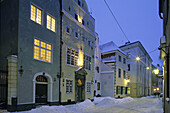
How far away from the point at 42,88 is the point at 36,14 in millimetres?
6998

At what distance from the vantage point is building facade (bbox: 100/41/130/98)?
3394 cm

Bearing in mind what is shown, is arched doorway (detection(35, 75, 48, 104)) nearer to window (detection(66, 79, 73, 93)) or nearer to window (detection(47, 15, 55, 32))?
window (detection(66, 79, 73, 93))

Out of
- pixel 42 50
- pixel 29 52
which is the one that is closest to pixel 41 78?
pixel 42 50

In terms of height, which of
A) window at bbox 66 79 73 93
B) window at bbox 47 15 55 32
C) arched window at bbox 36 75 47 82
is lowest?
window at bbox 66 79 73 93

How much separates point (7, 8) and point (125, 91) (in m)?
31.3

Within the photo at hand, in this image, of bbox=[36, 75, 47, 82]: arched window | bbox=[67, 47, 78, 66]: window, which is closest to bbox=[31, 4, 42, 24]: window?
bbox=[36, 75, 47, 82]: arched window

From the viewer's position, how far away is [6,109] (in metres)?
12.9

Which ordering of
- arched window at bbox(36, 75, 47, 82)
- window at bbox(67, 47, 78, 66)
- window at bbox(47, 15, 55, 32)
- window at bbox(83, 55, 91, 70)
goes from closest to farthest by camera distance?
arched window at bbox(36, 75, 47, 82)
window at bbox(47, 15, 55, 32)
window at bbox(67, 47, 78, 66)
window at bbox(83, 55, 91, 70)

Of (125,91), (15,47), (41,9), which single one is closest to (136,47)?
(125,91)

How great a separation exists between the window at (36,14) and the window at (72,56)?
18.3ft

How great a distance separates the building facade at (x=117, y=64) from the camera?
1336 inches

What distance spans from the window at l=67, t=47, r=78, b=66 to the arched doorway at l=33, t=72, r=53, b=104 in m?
4.26

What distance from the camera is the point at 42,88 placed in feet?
52.2

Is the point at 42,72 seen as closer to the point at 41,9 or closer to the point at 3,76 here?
the point at 3,76
